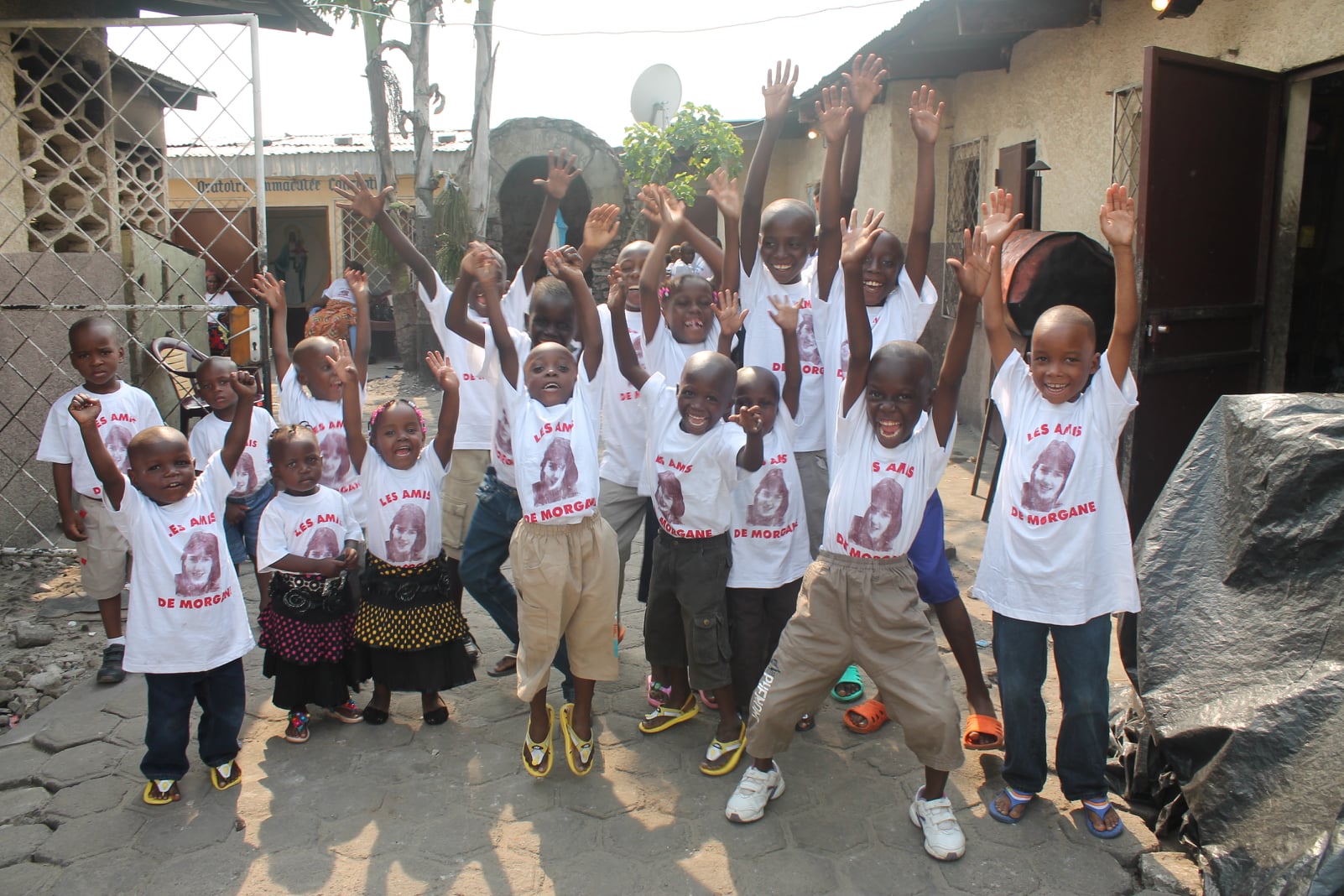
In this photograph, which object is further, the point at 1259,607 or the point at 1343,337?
the point at 1343,337

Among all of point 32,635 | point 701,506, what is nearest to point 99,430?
point 32,635

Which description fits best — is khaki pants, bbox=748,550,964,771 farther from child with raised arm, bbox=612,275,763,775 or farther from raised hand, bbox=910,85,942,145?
raised hand, bbox=910,85,942,145

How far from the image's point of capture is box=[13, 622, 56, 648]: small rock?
4.34 metres

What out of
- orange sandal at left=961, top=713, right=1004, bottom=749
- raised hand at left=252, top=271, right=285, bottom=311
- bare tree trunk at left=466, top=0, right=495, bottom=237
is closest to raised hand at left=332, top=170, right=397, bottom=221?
raised hand at left=252, top=271, right=285, bottom=311

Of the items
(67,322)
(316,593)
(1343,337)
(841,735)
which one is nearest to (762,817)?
(841,735)

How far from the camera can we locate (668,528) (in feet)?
10.5

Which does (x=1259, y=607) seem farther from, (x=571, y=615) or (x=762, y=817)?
(x=571, y=615)

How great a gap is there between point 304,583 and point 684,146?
7.99 metres

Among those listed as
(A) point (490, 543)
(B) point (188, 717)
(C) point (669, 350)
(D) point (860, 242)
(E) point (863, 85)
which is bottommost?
(B) point (188, 717)

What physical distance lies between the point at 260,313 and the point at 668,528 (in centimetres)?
310

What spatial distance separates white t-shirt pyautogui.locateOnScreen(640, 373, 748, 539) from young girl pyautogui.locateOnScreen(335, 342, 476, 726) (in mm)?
805

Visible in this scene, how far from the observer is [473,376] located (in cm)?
406

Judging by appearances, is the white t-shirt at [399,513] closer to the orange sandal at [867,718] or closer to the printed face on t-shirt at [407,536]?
the printed face on t-shirt at [407,536]

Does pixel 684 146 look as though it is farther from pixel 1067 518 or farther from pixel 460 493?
pixel 1067 518
